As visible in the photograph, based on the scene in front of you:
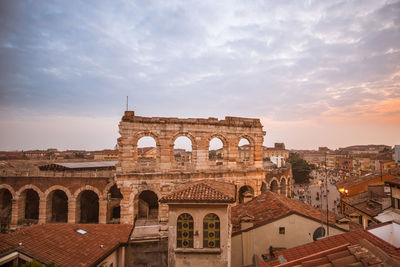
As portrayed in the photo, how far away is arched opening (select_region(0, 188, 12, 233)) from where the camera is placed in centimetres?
2466

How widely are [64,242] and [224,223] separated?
6.63m

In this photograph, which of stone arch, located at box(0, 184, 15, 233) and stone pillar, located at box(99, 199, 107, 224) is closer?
stone pillar, located at box(99, 199, 107, 224)

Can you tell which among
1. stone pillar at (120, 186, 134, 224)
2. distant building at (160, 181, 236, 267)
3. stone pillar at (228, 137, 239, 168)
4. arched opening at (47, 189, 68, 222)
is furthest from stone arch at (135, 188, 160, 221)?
distant building at (160, 181, 236, 267)

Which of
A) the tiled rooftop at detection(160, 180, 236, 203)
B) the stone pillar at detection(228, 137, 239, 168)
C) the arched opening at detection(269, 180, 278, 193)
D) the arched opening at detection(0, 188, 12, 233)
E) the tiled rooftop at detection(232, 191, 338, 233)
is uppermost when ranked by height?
the stone pillar at detection(228, 137, 239, 168)

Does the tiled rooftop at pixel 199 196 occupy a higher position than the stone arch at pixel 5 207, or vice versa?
the tiled rooftop at pixel 199 196

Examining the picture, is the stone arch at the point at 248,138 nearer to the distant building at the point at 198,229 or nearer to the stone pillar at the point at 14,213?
the distant building at the point at 198,229

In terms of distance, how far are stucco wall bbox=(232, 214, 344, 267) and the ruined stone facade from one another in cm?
771

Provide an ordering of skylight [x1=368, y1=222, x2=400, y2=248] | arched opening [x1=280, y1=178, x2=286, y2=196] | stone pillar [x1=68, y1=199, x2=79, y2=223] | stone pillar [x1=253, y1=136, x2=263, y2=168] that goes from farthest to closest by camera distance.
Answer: arched opening [x1=280, y1=178, x2=286, y2=196] → stone pillar [x1=68, y1=199, x2=79, y2=223] → stone pillar [x1=253, y1=136, x2=263, y2=168] → skylight [x1=368, y1=222, x2=400, y2=248]

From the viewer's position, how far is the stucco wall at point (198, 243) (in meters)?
8.98

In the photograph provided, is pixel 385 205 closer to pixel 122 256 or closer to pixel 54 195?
pixel 122 256

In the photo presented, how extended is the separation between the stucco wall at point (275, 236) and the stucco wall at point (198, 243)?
11.4ft

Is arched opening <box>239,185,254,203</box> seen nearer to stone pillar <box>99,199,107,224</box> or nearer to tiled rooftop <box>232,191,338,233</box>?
tiled rooftop <box>232,191,338,233</box>

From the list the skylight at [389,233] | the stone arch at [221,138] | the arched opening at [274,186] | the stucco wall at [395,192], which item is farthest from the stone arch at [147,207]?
the stucco wall at [395,192]

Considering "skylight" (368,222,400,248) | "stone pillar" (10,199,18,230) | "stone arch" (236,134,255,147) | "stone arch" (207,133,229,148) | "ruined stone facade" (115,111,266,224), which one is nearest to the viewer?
"skylight" (368,222,400,248)
